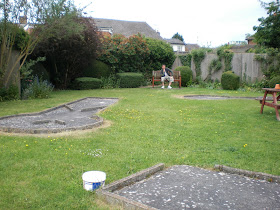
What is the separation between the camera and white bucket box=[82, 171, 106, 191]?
3263mm

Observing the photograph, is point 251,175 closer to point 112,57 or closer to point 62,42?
point 62,42

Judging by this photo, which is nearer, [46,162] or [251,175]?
[251,175]

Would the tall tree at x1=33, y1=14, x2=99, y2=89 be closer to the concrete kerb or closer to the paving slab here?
the concrete kerb

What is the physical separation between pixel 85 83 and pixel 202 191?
14678mm

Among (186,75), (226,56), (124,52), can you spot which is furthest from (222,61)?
(124,52)

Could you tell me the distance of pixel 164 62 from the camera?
2166 centimetres

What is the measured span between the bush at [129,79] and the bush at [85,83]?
1.59 metres

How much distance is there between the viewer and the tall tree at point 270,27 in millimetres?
19000

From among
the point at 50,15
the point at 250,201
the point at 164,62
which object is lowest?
the point at 250,201

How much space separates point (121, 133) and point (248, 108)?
5.24 m

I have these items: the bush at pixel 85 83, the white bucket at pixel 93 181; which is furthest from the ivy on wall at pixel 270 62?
the white bucket at pixel 93 181

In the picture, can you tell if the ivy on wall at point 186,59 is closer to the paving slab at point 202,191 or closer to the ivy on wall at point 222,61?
the ivy on wall at point 222,61

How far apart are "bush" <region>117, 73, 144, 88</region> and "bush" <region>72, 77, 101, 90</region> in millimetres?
1589

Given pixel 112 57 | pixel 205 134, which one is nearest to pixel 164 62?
pixel 112 57
